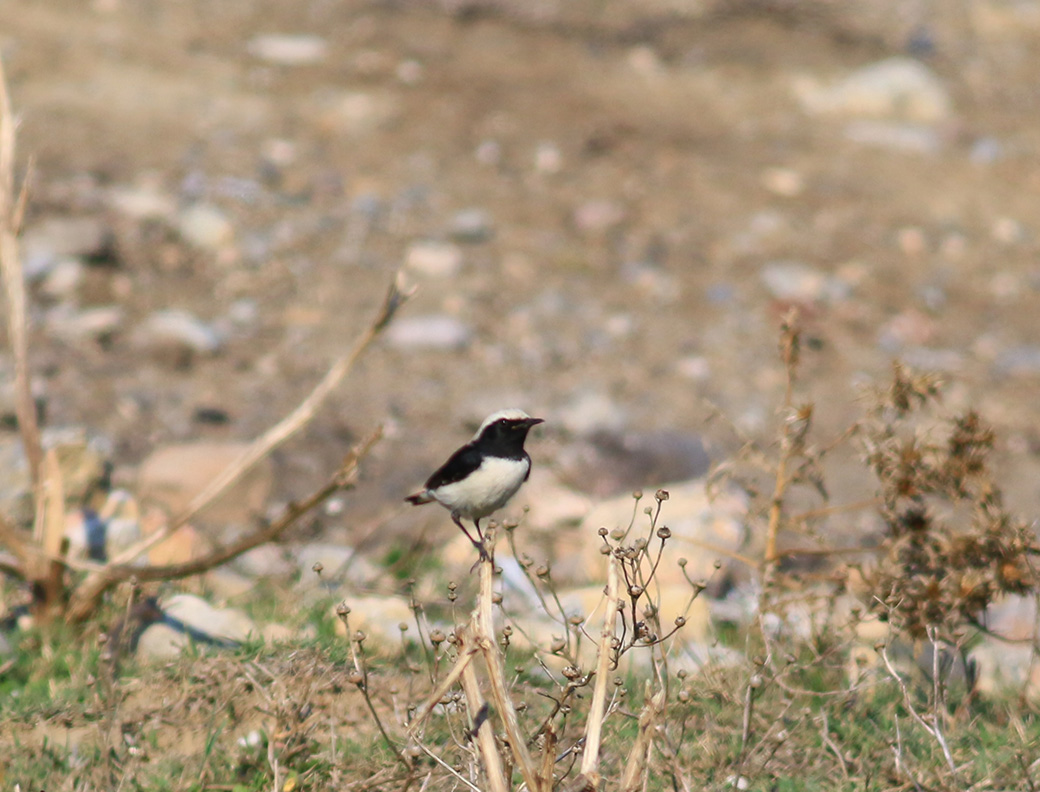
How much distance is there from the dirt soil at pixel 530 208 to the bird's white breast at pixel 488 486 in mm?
2286

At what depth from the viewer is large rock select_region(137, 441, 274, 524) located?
534 cm

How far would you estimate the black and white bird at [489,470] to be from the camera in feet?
10.9

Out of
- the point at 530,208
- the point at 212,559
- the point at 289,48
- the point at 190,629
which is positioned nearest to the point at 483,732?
the point at 212,559

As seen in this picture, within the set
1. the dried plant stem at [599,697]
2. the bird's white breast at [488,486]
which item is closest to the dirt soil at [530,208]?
the bird's white breast at [488,486]

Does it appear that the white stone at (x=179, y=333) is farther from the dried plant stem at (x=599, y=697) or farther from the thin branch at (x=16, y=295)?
the dried plant stem at (x=599, y=697)

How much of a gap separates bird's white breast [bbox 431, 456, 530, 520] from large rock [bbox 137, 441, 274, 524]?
2274 mm

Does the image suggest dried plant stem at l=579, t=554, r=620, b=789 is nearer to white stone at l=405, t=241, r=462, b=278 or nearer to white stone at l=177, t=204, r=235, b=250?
white stone at l=405, t=241, r=462, b=278

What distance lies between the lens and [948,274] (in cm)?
767

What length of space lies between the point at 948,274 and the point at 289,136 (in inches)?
186

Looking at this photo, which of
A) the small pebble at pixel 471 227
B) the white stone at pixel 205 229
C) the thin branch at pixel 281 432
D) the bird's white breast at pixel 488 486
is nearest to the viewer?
the bird's white breast at pixel 488 486

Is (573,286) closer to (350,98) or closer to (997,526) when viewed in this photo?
(350,98)

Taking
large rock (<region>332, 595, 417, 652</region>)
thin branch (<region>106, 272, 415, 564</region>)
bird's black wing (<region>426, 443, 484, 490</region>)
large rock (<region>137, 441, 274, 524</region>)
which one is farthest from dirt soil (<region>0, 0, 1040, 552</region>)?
bird's black wing (<region>426, 443, 484, 490</region>)

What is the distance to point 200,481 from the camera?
5.36 meters

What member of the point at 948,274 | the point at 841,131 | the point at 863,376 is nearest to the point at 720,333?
the point at 863,376
